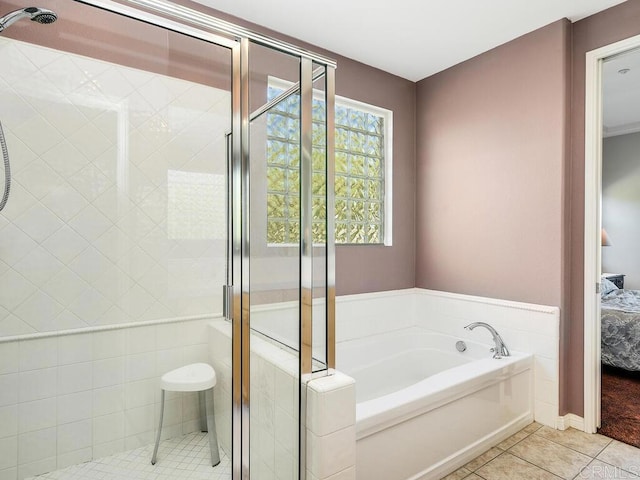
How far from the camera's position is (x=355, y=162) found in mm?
3289

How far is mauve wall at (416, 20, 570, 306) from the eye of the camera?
257cm

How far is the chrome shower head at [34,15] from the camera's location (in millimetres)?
1454

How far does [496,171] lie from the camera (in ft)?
9.57

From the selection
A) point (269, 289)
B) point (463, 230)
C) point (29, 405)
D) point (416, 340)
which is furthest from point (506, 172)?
point (29, 405)

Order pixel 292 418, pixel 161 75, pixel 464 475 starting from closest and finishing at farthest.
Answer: pixel 292 418 → pixel 161 75 → pixel 464 475

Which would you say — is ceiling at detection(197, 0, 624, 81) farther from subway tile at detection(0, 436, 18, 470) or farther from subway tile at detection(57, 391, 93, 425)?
subway tile at detection(0, 436, 18, 470)

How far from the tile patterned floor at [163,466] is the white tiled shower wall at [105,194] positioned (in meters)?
0.52

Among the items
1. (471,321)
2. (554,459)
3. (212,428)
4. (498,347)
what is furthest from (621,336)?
(212,428)

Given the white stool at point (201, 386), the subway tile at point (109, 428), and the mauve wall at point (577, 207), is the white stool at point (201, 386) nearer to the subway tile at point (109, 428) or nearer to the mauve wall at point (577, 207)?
the subway tile at point (109, 428)

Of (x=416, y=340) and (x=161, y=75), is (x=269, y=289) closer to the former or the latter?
(x=161, y=75)

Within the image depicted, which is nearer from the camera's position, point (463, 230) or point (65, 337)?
point (65, 337)

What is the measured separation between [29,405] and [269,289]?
986 mm

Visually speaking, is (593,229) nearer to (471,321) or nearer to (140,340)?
(471,321)

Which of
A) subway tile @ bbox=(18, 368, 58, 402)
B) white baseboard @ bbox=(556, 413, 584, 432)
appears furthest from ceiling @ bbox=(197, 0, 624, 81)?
white baseboard @ bbox=(556, 413, 584, 432)
